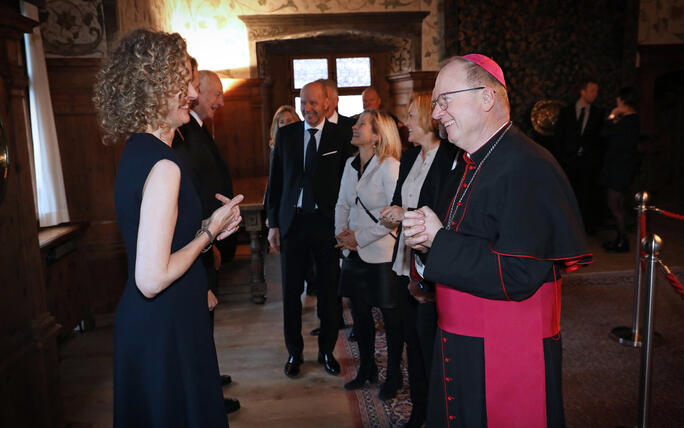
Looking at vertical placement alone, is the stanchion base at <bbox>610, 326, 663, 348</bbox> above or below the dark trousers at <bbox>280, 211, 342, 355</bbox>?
below

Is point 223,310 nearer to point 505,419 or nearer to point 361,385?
point 361,385

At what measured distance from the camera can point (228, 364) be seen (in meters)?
3.72

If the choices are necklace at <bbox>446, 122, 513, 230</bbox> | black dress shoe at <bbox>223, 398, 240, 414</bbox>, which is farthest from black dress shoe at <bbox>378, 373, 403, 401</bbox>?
necklace at <bbox>446, 122, 513, 230</bbox>

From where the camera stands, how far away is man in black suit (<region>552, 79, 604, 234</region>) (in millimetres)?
7496

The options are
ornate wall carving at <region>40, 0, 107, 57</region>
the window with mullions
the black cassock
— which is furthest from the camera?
the window with mullions

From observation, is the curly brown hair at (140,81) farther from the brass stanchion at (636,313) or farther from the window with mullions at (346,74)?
the window with mullions at (346,74)

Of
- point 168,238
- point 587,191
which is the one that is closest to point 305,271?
point 168,238

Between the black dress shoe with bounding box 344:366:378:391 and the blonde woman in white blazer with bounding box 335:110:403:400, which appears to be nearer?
the blonde woman in white blazer with bounding box 335:110:403:400

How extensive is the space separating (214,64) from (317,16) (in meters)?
1.56

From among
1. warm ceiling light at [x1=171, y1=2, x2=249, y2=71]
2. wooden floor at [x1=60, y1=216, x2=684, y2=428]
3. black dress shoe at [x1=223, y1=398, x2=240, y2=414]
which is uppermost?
warm ceiling light at [x1=171, y1=2, x2=249, y2=71]

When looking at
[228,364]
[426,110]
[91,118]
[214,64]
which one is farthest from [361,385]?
[214,64]

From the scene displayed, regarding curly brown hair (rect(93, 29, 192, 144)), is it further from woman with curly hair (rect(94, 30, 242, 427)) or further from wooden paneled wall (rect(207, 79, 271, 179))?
wooden paneled wall (rect(207, 79, 271, 179))

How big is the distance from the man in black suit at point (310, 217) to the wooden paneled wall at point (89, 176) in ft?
6.03

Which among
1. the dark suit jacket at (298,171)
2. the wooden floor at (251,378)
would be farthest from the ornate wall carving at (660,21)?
the wooden floor at (251,378)
